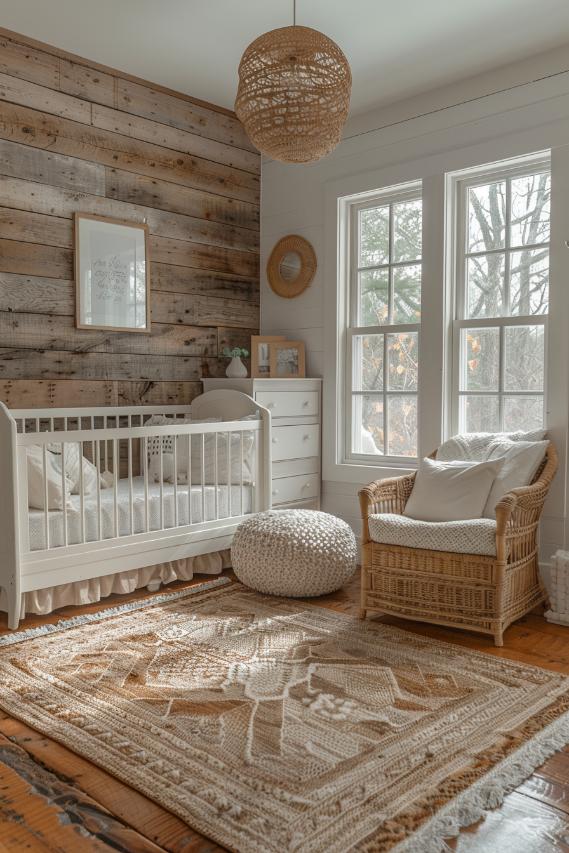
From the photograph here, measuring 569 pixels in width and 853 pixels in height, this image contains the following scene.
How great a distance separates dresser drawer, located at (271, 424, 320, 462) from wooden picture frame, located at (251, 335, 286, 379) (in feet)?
1.24

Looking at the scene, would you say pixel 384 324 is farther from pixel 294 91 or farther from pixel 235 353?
pixel 294 91

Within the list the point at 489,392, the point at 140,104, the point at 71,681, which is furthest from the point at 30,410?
the point at 489,392

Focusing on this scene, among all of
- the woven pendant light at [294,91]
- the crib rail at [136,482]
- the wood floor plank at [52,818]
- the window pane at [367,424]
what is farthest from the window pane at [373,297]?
the wood floor plank at [52,818]

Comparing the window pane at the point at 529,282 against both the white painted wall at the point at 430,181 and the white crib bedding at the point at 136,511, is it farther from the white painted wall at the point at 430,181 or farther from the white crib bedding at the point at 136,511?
the white crib bedding at the point at 136,511

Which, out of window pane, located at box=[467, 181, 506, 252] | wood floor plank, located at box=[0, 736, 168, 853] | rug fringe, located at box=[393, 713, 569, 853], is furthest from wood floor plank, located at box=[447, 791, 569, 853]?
window pane, located at box=[467, 181, 506, 252]

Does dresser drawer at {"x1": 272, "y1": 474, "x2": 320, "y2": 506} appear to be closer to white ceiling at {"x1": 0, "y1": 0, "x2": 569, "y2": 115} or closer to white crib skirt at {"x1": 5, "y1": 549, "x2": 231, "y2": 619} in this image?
white crib skirt at {"x1": 5, "y1": 549, "x2": 231, "y2": 619}

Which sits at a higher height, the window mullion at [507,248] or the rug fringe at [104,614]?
the window mullion at [507,248]

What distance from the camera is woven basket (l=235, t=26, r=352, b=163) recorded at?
95.7 inches

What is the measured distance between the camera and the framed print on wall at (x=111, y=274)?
3.57 meters

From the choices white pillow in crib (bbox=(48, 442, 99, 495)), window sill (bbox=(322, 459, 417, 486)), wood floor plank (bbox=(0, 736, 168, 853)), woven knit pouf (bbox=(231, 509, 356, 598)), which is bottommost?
wood floor plank (bbox=(0, 736, 168, 853))

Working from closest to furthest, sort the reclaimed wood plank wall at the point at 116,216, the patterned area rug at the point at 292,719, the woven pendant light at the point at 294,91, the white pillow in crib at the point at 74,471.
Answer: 1. the patterned area rug at the point at 292,719
2. the woven pendant light at the point at 294,91
3. the white pillow in crib at the point at 74,471
4. the reclaimed wood plank wall at the point at 116,216

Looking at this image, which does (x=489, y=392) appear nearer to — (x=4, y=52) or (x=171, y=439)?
(x=171, y=439)

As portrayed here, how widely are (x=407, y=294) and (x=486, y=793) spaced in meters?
2.73

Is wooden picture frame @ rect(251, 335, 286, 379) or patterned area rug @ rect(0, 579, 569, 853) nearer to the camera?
patterned area rug @ rect(0, 579, 569, 853)
